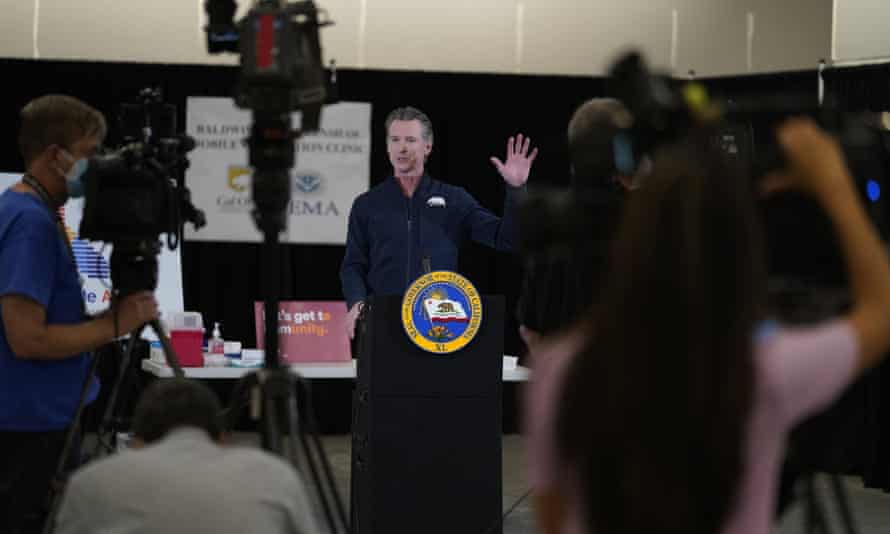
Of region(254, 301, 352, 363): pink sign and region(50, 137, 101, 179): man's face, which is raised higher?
region(50, 137, 101, 179): man's face

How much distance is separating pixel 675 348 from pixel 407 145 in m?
3.70

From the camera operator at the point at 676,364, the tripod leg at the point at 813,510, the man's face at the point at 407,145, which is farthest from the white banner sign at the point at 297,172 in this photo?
the camera operator at the point at 676,364

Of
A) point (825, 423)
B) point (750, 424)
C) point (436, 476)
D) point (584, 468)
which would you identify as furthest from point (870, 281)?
point (436, 476)

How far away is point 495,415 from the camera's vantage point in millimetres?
4566

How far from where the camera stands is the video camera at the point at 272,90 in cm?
292

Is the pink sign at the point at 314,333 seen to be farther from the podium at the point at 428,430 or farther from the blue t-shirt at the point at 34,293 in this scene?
the blue t-shirt at the point at 34,293

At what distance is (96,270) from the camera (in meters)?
6.76

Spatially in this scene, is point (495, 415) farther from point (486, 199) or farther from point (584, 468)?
point (486, 199)

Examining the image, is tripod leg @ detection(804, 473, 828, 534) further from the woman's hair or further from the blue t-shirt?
the blue t-shirt

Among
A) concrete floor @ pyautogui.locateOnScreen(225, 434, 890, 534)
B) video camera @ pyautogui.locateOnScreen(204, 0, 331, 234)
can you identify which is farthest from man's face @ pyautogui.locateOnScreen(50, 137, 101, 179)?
concrete floor @ pyautogui.locateOnScreen(225, 434, 890, 534)

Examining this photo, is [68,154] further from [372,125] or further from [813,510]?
[372,125]

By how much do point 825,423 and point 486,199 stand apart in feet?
19.5

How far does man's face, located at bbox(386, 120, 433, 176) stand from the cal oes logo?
2.49 feet

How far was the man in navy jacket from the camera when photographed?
511 centimetres
